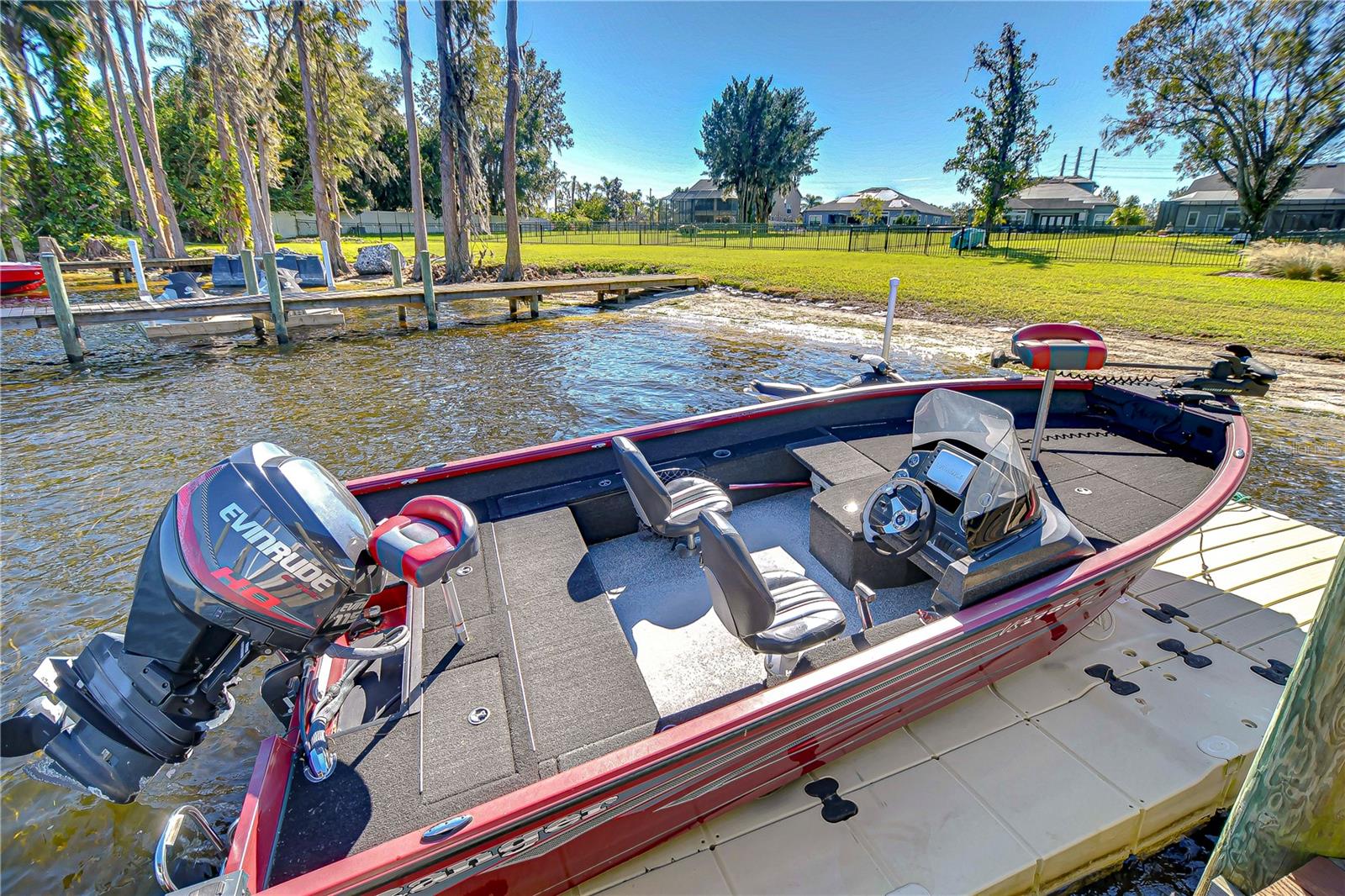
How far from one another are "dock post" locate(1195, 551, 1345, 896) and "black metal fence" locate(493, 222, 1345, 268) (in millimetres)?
26638

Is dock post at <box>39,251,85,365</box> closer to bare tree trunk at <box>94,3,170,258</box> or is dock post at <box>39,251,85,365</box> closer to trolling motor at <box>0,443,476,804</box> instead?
trolling motor at <box>0,443,476,804</box>

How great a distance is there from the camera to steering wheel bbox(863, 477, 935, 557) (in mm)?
2791

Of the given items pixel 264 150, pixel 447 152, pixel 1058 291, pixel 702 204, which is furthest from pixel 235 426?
pixel 702 204

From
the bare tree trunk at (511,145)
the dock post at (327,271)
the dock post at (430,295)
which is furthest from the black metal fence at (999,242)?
the dock post at (430,295)

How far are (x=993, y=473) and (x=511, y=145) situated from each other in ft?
63.4

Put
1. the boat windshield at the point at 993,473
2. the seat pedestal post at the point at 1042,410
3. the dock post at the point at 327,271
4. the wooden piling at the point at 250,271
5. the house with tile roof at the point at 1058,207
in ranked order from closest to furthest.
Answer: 1. the boat windshield at the point at 993,473
2. the seat pedestal post at the point at 1042,410
3. the wooden piling at the point at 250,271
4. the dock post at the point at 327,271
5. the house with tile roof at the point at 1058,207

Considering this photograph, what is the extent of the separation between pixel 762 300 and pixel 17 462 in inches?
596

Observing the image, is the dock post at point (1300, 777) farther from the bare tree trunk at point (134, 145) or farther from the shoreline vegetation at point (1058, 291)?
the bare tree trunk at point (134, 145)

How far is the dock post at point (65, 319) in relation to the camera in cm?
971

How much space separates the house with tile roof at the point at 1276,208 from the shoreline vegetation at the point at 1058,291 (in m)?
21.3

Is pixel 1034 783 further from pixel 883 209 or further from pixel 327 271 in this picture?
pixel 883 209

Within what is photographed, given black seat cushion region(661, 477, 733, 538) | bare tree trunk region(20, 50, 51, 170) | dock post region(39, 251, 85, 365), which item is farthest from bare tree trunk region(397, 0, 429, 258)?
black seat cushion region(661, 477, 733, 538)

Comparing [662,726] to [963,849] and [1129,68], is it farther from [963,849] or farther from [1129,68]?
[1129,68]

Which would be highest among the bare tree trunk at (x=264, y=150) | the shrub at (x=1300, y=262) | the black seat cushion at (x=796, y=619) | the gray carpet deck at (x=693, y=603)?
the bare tree trunk at (x=264, y=150)
